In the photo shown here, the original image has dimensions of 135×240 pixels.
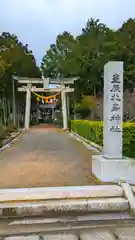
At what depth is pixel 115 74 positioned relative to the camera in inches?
267

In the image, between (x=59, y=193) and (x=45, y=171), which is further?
(x=45, y=171)

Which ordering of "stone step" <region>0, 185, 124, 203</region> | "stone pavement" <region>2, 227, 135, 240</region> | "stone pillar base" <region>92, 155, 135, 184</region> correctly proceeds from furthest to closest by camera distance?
"stone pillar base" <region>92, 155, 135, 184</region> < "stone step" <region>0, 185, 124, 203</region> < "stone pavement" <region>2, 227, 135, 240</region>

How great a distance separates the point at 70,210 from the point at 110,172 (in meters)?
1.67

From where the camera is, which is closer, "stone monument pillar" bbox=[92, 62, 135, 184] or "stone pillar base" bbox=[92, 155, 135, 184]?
"stone pillar base" bbox=[92, 155, 135, 184]

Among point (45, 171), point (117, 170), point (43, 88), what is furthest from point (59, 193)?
point (43, 88)

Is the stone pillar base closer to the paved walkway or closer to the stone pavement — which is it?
the paved walkway

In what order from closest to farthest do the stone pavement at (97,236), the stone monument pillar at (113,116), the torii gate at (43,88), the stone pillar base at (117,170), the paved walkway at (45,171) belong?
the stone pavement at (97,236)
the stone pillar base at (117,170)
the paved walkway at (45,171)
the stone monument pillar at (113,116)
the torii gate at (43,88)

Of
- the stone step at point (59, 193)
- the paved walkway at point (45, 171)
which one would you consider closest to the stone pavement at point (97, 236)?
the stone step at point (59, 193)

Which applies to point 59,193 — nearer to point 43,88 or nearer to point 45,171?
point 45,171

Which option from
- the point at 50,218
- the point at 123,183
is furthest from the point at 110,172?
the point at 50,218

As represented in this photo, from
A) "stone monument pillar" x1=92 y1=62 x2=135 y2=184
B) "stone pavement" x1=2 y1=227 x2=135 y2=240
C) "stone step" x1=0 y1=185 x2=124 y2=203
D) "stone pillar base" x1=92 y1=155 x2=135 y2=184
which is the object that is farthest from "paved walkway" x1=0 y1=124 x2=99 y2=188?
"stone pavement" x1=2 y1=227 x2=135 y2=240

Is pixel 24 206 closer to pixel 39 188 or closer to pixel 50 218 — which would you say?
pixel 50 218

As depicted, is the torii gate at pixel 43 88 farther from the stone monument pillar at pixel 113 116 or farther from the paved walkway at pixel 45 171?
the stone monument pillar at pixel 113 116

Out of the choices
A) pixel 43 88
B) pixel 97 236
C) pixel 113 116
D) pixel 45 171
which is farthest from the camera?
pixel 43 88
